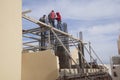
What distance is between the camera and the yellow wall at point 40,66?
11.5 metres

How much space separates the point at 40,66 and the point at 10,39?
332 cm

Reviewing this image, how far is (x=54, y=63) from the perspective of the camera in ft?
37.4

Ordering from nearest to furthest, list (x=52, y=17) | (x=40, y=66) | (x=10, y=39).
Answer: (x=10, y=39) < (x=40, y=66) < (x=52, y=17)

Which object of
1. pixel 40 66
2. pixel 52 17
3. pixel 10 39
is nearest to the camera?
pixel 10 39

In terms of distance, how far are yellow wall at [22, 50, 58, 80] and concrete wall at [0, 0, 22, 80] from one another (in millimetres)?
2422

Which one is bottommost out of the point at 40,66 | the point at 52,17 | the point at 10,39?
the point at 40,66

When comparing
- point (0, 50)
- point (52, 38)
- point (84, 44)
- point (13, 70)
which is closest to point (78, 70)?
point (52, 38)

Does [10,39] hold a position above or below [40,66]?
above

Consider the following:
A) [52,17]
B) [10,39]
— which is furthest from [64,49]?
[10,39]

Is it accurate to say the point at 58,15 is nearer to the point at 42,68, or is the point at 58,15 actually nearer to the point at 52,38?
the point at 52,38

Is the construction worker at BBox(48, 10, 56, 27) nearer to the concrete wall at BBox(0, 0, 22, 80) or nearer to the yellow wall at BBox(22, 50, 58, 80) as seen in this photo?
the yellow wall at BBox(22, 50, 58, 80)

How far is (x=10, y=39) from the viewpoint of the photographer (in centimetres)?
911

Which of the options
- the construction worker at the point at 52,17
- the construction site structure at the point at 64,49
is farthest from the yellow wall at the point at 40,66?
the construction worker at the point at 52,17

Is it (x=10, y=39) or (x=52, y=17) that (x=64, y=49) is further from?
(x=10, y=39)
